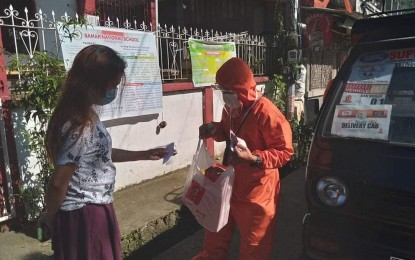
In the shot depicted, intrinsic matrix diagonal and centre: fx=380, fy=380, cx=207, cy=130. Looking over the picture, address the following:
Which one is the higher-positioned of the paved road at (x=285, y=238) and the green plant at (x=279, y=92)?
the green plant at (x=279, y=92)

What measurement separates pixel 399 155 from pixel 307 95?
A: 22.6ft

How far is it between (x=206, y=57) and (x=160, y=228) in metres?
2.78

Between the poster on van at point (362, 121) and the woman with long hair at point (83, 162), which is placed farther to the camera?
the poster on van at point (362, 121)

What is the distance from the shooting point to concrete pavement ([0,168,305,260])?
10.6ft

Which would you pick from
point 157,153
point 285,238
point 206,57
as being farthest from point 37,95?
point 206,57

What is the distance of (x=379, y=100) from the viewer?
2.22 m

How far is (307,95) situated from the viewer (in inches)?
342

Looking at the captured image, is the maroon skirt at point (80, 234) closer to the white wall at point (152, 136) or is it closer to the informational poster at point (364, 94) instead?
the informational poster at point (364, 94)

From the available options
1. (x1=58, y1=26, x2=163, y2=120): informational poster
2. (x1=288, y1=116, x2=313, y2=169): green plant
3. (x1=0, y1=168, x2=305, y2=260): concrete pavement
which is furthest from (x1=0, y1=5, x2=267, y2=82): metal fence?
(x1=288, y1=116, x2=313, y2=169): green plant

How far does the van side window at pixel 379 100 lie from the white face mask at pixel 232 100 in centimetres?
58

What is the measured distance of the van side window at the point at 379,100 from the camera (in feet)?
7.02

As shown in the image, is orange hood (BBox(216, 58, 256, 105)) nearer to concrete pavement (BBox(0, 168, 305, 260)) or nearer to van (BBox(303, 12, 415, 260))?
van (BBox(303, 12, 415, 260))

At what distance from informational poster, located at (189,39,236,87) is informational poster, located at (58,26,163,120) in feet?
2.70

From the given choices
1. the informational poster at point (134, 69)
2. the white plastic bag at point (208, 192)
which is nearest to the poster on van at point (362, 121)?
the white plastic bag at point (208, 192)
